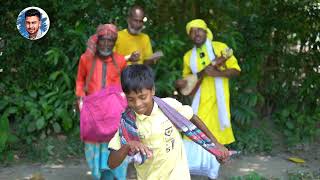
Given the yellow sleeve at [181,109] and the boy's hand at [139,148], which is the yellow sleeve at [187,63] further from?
the boy's hand at [139,148]

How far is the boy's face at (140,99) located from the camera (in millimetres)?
2678

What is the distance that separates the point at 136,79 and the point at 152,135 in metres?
0.38

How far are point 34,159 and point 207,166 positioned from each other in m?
1.90

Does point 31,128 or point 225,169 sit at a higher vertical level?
point 31,128

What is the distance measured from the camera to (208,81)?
4859 millimetres

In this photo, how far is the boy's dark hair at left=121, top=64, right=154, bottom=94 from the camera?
8.70ft

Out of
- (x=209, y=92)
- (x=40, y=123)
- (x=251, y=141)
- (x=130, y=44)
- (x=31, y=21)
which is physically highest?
(x=31, y=21)

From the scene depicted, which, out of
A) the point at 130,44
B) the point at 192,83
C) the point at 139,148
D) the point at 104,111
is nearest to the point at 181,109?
the point at 139,148

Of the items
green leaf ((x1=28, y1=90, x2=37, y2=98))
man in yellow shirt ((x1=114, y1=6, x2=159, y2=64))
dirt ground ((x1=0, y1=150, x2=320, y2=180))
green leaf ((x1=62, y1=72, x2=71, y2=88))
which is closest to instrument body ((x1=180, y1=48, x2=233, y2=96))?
man in yellow shirt ((x1=114, y1=6, x2=159, y2=64))

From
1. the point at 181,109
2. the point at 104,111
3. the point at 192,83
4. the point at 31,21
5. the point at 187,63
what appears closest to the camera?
the point at 181,109

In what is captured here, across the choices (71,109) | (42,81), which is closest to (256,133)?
(71,109)

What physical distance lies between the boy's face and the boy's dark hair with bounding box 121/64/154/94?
0.02m

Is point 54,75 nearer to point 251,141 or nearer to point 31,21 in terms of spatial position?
point 31,21

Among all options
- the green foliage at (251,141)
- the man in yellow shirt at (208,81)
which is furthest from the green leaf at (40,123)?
the green foliage at (251,141)
